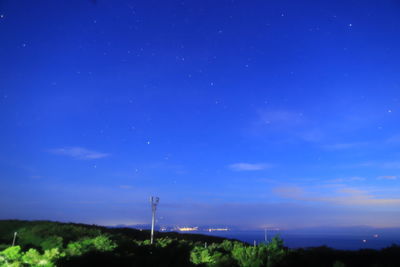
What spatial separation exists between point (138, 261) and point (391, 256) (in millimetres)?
10859

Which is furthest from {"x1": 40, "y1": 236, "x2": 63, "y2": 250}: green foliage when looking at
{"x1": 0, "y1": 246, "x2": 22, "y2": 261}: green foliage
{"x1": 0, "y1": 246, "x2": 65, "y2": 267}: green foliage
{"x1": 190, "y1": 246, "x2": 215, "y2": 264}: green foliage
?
{"x1": 0, "y1": 246, "x2": 22, "y2": 261}: green foliage

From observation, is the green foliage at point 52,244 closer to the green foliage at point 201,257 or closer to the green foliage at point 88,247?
the green foliage at point 88,247

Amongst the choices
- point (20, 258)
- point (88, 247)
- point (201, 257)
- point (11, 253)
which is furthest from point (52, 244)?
point (11, 253)

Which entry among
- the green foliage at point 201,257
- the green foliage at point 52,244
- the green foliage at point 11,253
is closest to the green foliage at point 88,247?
the green foliage at point 52,244

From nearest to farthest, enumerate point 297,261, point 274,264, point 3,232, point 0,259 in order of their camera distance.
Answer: point 0,259, point 274,264, point 297,261, point 3,232

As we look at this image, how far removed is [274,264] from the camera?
7.19 meters

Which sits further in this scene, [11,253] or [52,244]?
[52,244]

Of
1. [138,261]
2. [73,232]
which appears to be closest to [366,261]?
[138,261]

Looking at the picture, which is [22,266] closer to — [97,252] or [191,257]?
[97,252]

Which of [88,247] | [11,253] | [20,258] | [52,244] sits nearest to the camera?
[11,253]

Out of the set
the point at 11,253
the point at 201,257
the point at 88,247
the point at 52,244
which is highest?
the point at 11,253

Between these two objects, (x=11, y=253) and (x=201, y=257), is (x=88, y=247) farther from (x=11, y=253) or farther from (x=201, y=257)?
(x=11, y=253)

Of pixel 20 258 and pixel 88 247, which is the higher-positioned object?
Result: pixel 20 258

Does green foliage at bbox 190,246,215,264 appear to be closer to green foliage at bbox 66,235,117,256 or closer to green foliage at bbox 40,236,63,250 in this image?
green foliage at bbox 66,235,117,256
